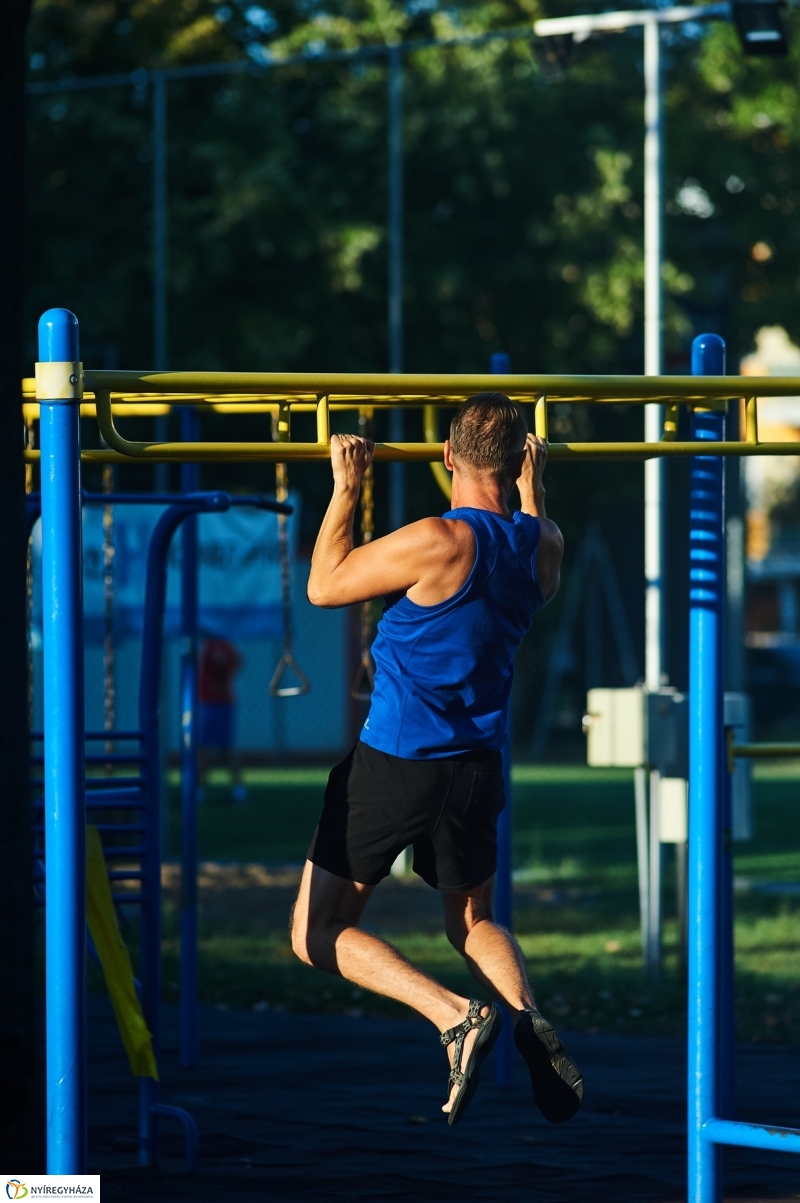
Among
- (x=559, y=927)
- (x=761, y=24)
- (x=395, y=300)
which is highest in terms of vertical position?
(x=761, y=24)

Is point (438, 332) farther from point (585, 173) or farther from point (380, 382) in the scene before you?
point (380, 382)

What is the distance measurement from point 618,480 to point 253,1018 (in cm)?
2045

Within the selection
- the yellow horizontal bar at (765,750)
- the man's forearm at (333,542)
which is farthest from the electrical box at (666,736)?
the man's forearm at (333,542)

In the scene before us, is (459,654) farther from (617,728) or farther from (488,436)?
(617,728)

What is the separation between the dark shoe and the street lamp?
7778 mm

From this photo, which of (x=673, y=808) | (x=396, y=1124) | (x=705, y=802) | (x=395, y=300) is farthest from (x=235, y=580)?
(x=705, y=802)

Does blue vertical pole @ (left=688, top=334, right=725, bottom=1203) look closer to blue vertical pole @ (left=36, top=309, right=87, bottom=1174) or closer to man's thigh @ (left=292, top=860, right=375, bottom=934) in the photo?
man's thigh @ (left=292, top=860, right=375, bottom=934)

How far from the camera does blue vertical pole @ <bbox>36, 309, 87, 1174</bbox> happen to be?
3.89 metres

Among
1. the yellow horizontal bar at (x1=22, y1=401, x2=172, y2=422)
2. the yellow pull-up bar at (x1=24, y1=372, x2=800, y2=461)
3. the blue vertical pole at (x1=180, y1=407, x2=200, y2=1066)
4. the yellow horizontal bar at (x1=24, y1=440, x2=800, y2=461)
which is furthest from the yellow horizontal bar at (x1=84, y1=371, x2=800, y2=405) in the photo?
the blue vertical pole at (x1=180, y1=407, x2=200, y2=1066)

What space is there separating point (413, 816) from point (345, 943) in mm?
330

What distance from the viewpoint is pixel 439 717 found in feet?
14.6

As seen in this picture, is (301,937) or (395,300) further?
(395,300)

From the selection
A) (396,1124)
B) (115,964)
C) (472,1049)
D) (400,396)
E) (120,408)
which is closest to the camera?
(472,1049)

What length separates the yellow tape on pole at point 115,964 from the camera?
18.1ft
